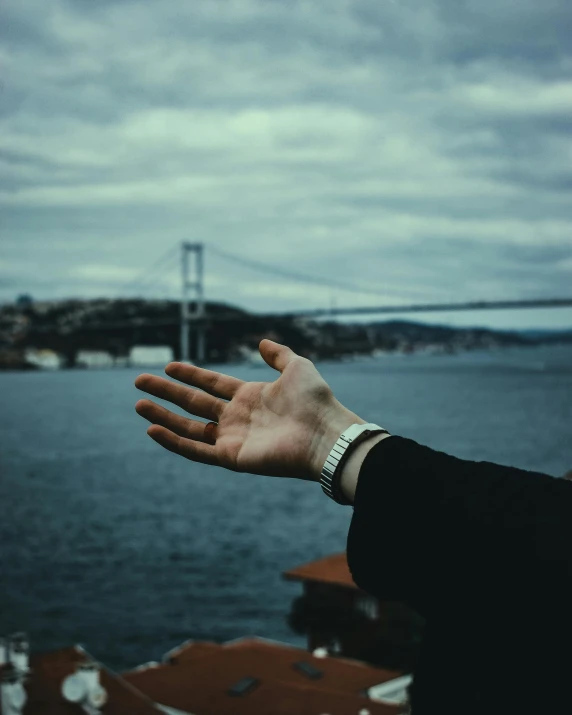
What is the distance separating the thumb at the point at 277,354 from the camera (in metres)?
1.07

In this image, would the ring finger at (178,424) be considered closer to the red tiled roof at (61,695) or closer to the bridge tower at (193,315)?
the red tiled roof at (61,695)

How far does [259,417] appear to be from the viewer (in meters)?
1.09

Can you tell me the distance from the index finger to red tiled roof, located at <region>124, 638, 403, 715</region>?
8509mm

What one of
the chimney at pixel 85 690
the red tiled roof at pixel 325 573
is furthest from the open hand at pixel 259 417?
the red tiled roof at pixel 325 573

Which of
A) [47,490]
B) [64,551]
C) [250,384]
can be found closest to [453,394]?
[47,490]

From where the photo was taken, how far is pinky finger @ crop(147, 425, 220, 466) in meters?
1.12

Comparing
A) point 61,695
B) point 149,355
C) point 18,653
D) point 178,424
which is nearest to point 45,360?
point 149,355

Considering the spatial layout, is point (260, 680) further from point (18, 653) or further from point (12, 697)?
point (12, 697)

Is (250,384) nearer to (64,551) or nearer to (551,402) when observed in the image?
(64,551)

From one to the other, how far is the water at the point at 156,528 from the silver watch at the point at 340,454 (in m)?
16.9

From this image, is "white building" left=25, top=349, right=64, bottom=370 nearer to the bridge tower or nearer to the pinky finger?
the bridge tower

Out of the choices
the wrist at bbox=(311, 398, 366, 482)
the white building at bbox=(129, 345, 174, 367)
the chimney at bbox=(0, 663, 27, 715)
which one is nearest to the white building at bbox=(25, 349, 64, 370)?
the white building at bbox=(129, 345, 174, 367)

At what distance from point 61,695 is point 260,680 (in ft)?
8.59

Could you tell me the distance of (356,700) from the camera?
9477mm
